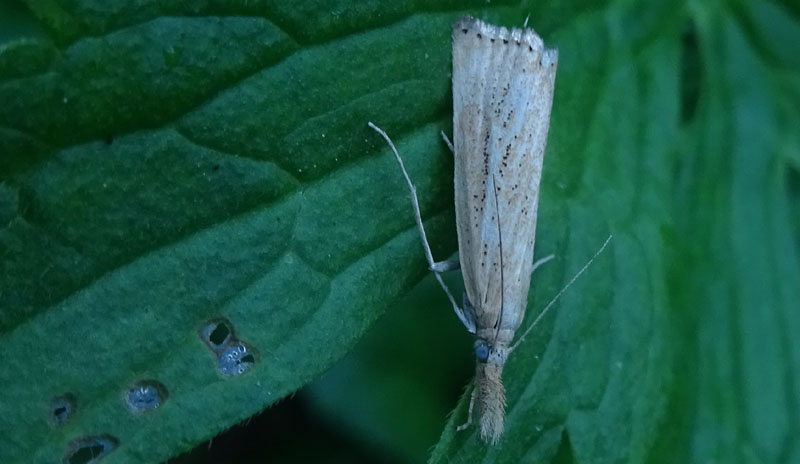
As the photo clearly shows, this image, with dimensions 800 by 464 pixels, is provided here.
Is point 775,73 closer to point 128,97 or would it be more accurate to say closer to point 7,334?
point 128,97

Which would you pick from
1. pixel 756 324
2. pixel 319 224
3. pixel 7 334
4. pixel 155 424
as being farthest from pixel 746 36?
pixel 7 334

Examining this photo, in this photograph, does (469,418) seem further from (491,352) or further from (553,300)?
(553,300)

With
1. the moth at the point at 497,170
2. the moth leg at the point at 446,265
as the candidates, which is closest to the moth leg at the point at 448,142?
the moth at the point at 497,170

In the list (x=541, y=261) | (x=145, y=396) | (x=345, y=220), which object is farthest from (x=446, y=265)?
(x=145, y=396)

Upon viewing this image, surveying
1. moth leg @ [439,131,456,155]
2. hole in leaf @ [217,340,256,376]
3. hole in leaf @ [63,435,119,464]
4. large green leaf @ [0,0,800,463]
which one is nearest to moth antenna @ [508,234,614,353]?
large green leaf @ [0,0,800,463]

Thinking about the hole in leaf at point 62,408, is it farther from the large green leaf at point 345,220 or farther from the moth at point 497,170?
the moth at point 497,170
